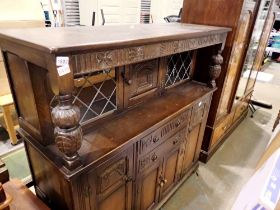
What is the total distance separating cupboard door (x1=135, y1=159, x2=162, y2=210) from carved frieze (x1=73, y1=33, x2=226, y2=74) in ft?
2.52

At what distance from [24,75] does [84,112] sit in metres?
0.36

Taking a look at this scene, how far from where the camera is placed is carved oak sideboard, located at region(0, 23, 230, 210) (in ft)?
2.69

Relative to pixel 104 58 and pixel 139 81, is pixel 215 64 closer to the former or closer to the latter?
pixel 139 81

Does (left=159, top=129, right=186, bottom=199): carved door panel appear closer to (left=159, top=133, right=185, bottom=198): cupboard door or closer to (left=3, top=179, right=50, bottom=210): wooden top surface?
(left=159, top=133, right=185, bottom=198): cupboard door

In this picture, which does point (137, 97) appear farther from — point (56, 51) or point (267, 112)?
point (267, 112)

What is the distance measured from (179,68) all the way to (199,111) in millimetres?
417

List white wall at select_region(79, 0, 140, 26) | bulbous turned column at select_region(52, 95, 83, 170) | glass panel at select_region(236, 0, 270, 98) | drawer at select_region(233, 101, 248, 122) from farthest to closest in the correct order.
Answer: white wall at select_region(79, 0, 140, 26) → drawer at select_region(233, 101, 248, 122) → glass panel at select_region(236, 0, 270, 98) → bulbous turned column at select_region(52, 95, 83, 170)

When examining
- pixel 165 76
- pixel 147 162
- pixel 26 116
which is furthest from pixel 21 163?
pixel 165 76

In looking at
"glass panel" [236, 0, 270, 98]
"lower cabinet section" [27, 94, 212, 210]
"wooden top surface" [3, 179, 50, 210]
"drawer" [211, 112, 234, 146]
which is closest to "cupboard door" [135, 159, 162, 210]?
"lower cabinet section" [27, 94, 212, 210]

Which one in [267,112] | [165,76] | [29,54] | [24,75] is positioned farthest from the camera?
[267,112]

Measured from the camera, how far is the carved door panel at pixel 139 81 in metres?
1.35

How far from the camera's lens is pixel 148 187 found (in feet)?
5.11

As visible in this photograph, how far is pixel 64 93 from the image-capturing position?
0.77m

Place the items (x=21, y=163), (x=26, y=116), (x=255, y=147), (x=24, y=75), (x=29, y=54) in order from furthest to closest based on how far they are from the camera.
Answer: (x=255, y=147)
(x=21, y=163)
(x=26, y=116)
(x=24, y=75)
(x=29, y=54)
